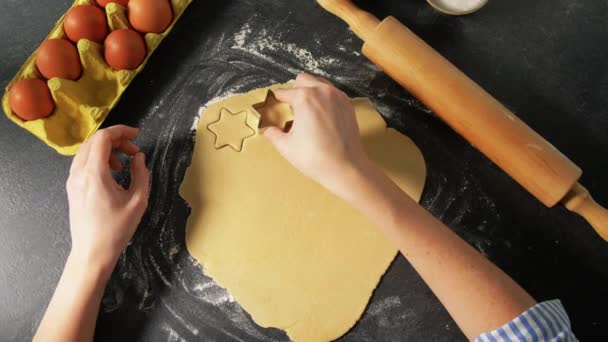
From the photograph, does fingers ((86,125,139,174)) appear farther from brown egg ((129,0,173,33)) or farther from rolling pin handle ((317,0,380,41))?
rolling pin handle ((317,0,380,41))

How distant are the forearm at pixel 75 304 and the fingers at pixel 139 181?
5.7 inches

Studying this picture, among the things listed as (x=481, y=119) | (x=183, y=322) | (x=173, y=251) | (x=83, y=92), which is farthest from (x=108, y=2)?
(x=481, y=119)

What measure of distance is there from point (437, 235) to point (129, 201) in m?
0.58

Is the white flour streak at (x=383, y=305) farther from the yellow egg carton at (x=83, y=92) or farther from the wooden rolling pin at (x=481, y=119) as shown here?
the yellow egg carton at (x=83, y=92)

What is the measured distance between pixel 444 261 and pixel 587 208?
294 mm

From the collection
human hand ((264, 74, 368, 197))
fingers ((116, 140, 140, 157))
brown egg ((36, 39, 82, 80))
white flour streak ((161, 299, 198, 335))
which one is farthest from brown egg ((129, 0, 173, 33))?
white flour streak ((161, 299, 198, 335))

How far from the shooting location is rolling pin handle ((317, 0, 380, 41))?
903 millimetres

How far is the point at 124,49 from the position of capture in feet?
3.08

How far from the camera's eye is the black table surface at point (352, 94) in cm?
88

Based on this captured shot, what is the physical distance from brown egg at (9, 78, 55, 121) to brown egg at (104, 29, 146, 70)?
0.47ft

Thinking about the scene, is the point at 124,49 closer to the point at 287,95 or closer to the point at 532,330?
the point at 287,95

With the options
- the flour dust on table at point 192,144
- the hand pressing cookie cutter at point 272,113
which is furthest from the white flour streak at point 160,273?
the hand pressing cookie cutter at point 272,113

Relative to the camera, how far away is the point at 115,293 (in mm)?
913

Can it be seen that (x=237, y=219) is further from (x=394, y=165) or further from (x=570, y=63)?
(x=570, y=63)
